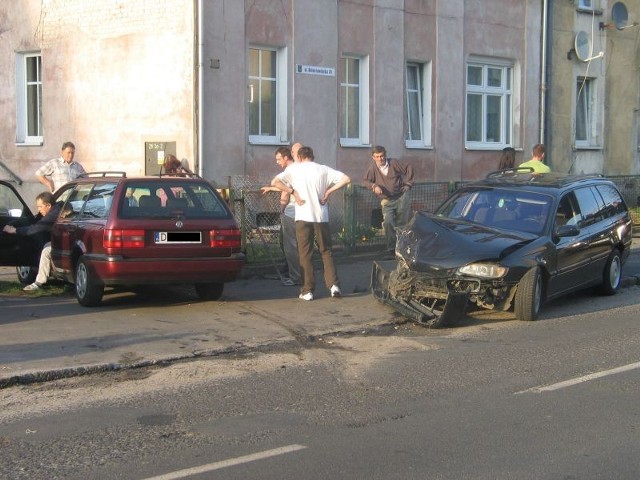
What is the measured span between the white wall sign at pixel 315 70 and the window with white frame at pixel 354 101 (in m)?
0.58

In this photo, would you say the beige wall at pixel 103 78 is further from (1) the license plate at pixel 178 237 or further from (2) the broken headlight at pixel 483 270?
(2) the broken headlight at pixel 483 270

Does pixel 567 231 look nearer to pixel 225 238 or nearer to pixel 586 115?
pixel 225 238

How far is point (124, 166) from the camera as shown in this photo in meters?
16.8

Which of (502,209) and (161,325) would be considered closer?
(161,325)

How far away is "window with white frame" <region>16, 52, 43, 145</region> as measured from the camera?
743 inches

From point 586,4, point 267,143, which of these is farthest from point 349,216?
point 586,4

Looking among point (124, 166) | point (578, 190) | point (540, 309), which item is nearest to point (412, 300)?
point (540, 309)

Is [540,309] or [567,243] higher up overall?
[567,243]

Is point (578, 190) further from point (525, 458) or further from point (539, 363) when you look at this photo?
point (525, 458)

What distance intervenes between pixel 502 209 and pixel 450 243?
1.34 meters

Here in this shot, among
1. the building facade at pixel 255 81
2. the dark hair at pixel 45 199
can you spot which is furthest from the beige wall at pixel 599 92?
the dark hair at pixel 45 199

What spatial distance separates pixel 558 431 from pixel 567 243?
493 centimetres

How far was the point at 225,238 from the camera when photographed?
34.9 ft

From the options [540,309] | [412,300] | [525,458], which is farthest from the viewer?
[540,309]
